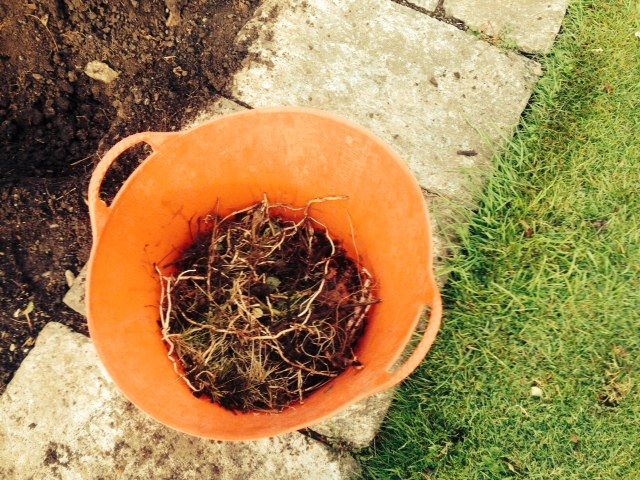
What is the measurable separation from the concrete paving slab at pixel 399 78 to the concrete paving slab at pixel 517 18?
0.07m

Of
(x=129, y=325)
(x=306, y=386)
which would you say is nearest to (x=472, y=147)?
(x=306, y=386)

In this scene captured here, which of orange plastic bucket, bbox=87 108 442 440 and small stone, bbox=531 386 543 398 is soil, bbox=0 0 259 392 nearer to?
orange plastic bucket, bbox=87 108 442 440

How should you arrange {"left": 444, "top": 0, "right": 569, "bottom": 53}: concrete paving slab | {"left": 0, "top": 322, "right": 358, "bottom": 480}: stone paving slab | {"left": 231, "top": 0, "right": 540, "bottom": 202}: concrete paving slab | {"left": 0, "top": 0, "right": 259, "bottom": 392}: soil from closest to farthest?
1. {"left": 0, "top": 322, "right": 358, "bottom": 480}: stone paving slab
2. {"left": 0, "top": 0, "right": 259, "bottom": 392}: soil
3. {"left": 231, "top": 0, "right": 540, "bottom": 202}: concrete paving slab
4. {"left": 444, "top": 0, "right": 569, "bottom": 53}: concrete paving slab

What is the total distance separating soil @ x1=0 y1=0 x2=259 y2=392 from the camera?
72.8 inches

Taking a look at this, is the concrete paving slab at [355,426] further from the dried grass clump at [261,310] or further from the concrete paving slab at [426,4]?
the concrete paving slab at [426,4]

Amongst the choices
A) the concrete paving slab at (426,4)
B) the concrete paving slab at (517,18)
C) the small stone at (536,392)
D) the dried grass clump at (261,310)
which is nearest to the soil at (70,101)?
the dried grass clump at (261,310)

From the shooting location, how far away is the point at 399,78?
2045 millimetres

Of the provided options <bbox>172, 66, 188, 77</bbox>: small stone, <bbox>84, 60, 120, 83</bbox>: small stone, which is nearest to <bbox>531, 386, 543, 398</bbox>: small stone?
<bbox>172, 66, 188, 77</bbox>: small stone

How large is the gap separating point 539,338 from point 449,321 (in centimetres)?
30

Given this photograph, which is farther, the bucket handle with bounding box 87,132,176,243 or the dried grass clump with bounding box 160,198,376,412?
the dried grass clump with bounding box 160,198,376,412

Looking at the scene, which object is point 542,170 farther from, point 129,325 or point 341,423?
point 129,325

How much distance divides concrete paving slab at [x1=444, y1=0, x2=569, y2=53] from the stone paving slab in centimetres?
165

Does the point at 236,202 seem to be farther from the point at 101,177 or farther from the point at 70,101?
the point at 70,101

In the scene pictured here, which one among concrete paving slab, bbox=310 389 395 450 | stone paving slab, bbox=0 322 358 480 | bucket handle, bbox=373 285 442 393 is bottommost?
stone paving slab, bbox=0 322 358 480
